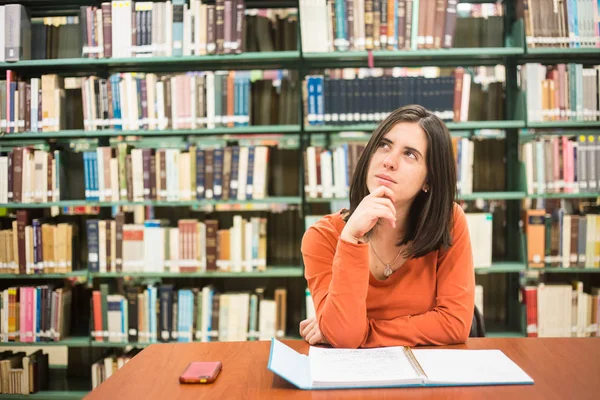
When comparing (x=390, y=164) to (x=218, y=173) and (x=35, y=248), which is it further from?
(x=35, y=248)

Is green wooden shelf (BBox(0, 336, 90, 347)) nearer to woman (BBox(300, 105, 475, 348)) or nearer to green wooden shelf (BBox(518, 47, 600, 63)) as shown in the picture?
woman (BBox(300, 105, 475, 348))

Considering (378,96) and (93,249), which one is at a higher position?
(378,96)

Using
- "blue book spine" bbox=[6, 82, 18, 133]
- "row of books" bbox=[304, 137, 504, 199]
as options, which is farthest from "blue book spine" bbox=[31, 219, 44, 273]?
"row of books" bbox=[304, 137, 504, 199]

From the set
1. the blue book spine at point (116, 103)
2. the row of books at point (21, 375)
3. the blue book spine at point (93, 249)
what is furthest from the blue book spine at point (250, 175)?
the row of books at point (21, 375)

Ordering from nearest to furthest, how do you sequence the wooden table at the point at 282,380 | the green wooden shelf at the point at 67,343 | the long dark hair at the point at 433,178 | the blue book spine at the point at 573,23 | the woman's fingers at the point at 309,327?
1. the wooden table at the point at 282,380
2. the woman's fingers at the point at 309,327
3. the long dark hair at the point at 433,178
4. the blue book spine at the point at 573,23
5. the green wooden shelf at the point at 67,343

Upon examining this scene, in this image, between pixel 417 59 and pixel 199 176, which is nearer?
Answer: pixel 199 176

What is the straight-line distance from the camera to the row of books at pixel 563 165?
2783mm

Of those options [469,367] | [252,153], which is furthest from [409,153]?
[252,153]

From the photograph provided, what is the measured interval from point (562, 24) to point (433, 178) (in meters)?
1.83

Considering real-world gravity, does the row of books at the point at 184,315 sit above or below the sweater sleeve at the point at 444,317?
below

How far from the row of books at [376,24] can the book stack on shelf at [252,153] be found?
0.4 inches

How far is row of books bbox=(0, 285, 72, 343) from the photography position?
2908mm

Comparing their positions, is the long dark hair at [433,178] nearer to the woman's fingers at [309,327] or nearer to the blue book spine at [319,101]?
the woman's fingers at [309,327]

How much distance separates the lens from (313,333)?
51.8 inches
